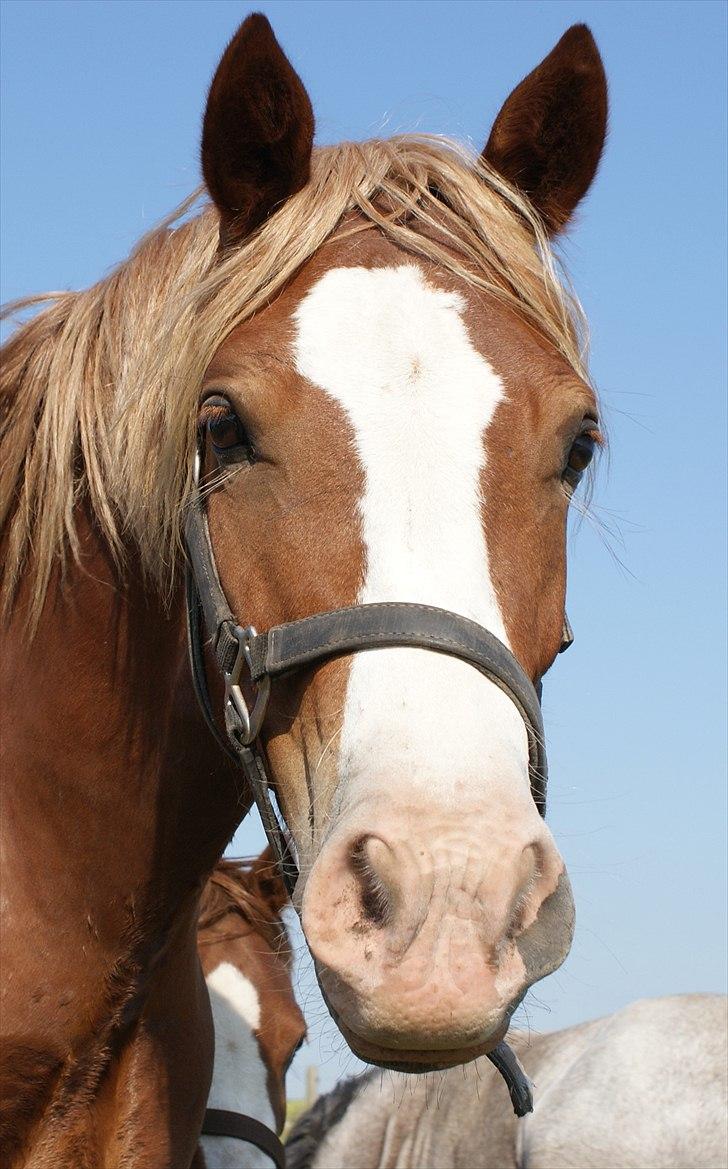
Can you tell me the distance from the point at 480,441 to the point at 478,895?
101cm

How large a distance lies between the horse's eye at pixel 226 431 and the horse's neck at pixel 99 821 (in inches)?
23.3

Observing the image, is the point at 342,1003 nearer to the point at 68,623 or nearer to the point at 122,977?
the point at 122,977

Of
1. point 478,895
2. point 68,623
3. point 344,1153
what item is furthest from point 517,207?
point 344,1153

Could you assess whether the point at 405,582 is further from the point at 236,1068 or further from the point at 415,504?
the point at 236,1068

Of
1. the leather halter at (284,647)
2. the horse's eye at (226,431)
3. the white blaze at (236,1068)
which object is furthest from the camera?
the white blaze at (236,1068)

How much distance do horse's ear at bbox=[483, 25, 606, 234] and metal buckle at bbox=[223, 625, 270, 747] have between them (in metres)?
1.61

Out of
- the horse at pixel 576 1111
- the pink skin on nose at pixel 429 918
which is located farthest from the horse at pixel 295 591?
the horse at pixel 576 1111

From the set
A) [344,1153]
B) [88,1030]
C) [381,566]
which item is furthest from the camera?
[344,1153]

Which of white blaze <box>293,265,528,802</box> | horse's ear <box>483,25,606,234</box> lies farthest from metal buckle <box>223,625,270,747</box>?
horse's ear <box>483,25,606,234</box>

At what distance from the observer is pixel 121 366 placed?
3.56 meters

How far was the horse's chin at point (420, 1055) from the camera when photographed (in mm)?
2299

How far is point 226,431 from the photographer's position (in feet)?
9.86

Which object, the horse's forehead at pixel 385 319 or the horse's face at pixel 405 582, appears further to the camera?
the horse's forehead at pixel 385 319

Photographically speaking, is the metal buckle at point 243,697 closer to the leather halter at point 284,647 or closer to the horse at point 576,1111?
the leather halter at point 284,647
